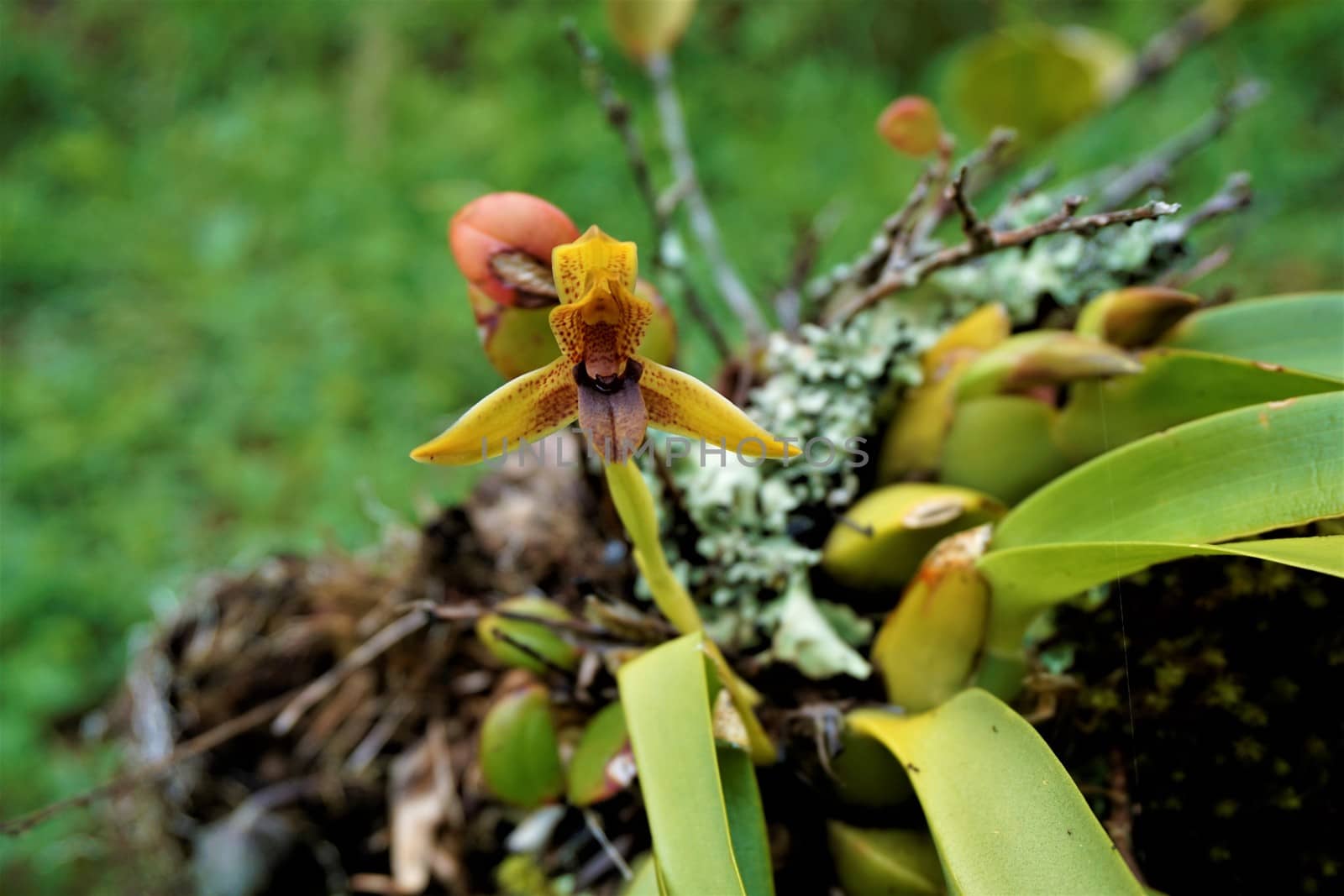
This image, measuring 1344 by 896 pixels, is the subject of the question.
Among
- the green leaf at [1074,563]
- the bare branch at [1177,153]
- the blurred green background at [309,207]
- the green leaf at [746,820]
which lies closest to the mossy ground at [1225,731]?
the green leaf at [1074,563]

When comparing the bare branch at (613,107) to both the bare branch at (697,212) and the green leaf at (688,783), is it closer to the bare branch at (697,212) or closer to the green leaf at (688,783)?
the bare branch at (697,212)

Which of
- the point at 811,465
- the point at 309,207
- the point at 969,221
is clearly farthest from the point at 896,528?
the point at 309,207

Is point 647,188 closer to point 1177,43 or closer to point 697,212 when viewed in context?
point 697,212

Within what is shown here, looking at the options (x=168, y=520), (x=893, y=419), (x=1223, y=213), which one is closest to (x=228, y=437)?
(x=168, y=520)

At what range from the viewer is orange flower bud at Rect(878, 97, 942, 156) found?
617 mm

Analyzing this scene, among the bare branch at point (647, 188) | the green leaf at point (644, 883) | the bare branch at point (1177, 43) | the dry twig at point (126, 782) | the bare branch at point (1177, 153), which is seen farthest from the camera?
the bare branch at point (1177, 43)

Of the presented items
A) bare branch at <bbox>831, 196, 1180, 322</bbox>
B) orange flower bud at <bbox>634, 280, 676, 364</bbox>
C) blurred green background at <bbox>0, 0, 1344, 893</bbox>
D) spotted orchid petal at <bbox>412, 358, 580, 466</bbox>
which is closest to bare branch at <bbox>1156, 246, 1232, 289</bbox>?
bare branch at <bbox>831, 196, 1180, 322</bbox>

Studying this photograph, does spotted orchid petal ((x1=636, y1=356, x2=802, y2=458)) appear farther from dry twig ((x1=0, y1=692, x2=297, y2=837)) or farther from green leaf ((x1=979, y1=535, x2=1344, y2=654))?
dry twig ((x1=0, y1=692, x2=297, y2=837))

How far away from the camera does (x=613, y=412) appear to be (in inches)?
15.3

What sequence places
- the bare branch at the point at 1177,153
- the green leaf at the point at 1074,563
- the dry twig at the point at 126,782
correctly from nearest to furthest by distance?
the green leaf at the point at 1074,563 → the dry twig at the point at 126,782 → the bare branch at the point at 1177,153

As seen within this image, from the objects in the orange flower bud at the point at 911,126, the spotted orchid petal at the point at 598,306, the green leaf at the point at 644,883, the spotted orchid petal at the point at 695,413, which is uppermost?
the orange flower bud at the point at 911,126

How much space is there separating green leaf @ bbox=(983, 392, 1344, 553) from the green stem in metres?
0.17

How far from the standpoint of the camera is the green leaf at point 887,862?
0.51 meters

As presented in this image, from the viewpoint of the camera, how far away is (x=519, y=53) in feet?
6.61
